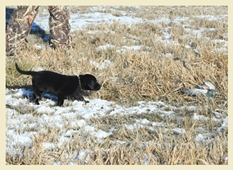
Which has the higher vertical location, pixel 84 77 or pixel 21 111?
pixel 84 77

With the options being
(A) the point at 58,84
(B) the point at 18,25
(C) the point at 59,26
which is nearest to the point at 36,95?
(A) the point at 58,84

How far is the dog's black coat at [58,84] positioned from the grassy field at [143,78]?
368mm

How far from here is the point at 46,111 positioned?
413 centimetres

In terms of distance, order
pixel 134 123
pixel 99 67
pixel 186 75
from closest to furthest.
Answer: pixel 134 123
pixel 186 75
pixel 99 67

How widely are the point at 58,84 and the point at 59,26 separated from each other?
290 centimetres

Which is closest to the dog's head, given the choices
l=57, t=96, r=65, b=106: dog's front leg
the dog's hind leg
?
l=57, t=96, r=65, b=106: dog's front leg

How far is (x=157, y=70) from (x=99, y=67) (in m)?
1.11

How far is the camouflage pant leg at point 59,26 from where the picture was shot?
6883mm

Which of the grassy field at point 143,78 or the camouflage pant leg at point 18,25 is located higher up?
the camouflage pant leg at point 18,25

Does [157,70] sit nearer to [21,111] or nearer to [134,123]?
[134,123]

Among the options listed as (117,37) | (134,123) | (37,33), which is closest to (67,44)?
(117,37)

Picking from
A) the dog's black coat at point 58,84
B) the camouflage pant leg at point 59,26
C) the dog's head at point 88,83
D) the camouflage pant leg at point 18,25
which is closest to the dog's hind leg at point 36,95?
the dog's black coat at point 58,84

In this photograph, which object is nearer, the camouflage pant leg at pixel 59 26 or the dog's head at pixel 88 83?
the dog's head at pixel 88 83

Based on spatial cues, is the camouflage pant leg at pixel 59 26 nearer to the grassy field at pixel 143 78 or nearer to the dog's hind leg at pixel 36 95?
the grassy field at pixel 143 78
